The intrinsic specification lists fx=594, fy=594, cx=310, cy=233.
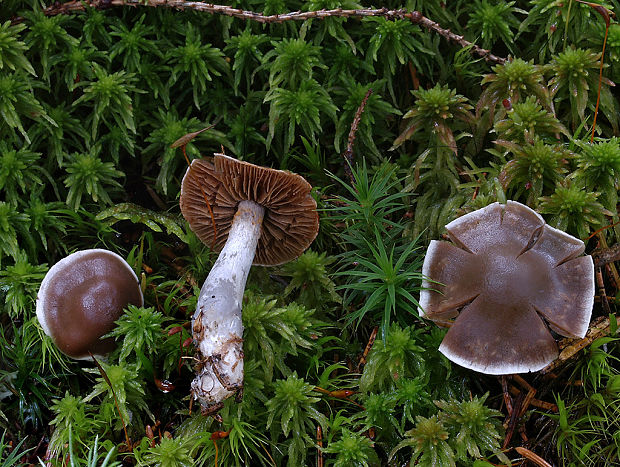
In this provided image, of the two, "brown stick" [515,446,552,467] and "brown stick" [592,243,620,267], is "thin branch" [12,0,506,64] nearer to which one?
"brown stick" [592,243,620,267]

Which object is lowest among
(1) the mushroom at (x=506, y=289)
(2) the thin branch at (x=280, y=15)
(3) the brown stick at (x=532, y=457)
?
(3) the brown stick at (x=532, y=457)

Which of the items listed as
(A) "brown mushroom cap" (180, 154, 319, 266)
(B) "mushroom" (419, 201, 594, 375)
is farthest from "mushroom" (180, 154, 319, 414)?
(B) "mushroom" (419, 201, 594, 375)

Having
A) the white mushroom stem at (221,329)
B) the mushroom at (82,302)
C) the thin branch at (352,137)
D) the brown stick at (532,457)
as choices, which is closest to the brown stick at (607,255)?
the brown stick at (532,457)

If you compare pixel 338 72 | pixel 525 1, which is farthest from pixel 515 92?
pixel 338 72

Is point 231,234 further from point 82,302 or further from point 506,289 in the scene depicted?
point 506,289

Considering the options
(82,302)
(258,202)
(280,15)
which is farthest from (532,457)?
(280,15)

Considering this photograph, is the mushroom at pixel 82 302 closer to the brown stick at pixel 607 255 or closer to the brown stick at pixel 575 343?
the brown stick at pixel 575 343

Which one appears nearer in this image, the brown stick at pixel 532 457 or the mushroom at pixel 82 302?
the brown stick at pixel 532 457
